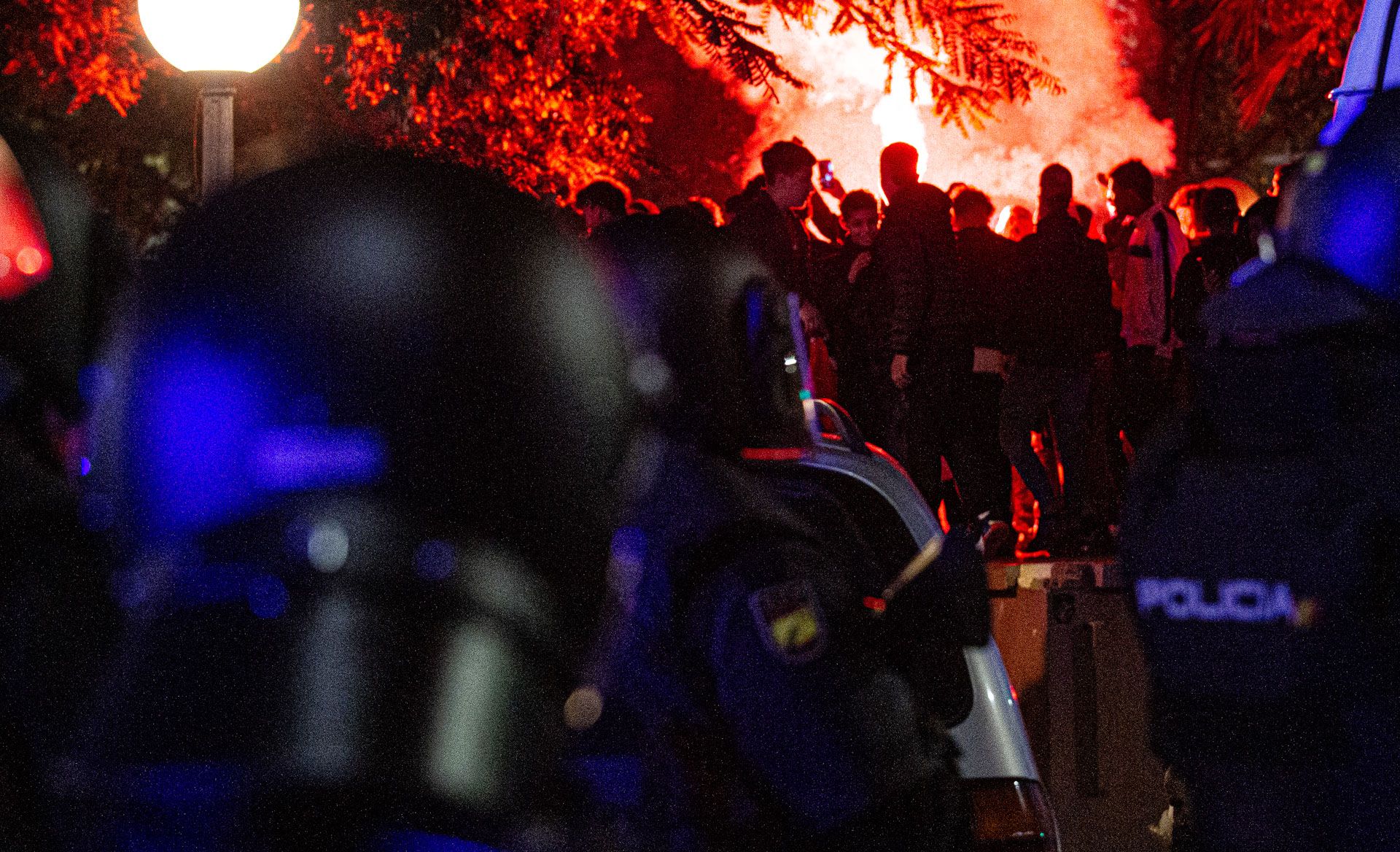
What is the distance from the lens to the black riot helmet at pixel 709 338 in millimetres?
3016

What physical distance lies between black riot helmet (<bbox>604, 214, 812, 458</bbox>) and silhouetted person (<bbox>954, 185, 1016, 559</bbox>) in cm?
533

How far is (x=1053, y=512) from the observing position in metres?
8.41

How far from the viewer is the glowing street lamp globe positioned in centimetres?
670

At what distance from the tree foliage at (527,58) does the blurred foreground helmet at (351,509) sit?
6875 mm

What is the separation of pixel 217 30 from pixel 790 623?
504cm

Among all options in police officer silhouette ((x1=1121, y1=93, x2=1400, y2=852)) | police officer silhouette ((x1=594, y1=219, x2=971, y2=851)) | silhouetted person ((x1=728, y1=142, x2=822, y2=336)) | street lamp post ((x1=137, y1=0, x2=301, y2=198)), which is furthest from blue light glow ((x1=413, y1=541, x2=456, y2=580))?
silhouetted person ((x1=728, y1=142, x2=822, y2=336))

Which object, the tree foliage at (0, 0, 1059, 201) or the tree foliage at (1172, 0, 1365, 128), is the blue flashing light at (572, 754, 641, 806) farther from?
the tree foliage at (1172, 0, 1365, 128)

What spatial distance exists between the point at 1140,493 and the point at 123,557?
52.9 inches

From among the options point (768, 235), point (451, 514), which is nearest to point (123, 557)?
point (451, 514)

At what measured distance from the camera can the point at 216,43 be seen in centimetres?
671

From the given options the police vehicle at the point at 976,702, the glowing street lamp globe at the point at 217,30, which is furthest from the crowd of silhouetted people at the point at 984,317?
the police vehicle at the point at 976,702

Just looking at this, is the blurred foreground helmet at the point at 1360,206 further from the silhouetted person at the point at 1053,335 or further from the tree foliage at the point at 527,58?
the tree foliage at the point at 527,58

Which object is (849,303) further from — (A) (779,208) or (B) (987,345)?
(A) (779,208)

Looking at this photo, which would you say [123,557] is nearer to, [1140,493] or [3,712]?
[3,712]
